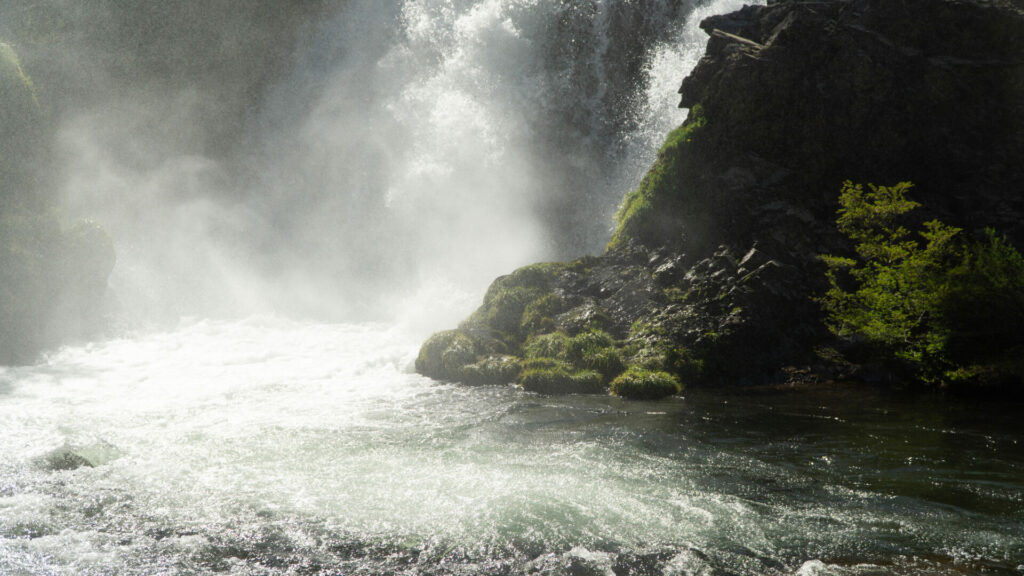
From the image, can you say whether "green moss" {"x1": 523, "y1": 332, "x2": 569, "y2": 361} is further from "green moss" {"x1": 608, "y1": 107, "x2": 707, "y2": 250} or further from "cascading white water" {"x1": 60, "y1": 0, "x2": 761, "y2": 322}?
"cascading white water" {"x1": 60, "y1": 0, "x2": 761, "y2": 322}

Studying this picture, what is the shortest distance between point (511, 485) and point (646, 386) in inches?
316

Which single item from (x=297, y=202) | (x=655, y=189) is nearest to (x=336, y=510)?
(x=655, y=189)

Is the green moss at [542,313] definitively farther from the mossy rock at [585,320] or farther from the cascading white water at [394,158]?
the cascading white water at [394,158]

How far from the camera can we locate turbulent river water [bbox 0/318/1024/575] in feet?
24.9

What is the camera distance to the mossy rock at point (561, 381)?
1812 cm

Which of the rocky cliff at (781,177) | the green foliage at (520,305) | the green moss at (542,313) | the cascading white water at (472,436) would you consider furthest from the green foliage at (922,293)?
the green foliage at (520,305)

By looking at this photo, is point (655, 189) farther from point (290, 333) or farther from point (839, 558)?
point (290, 333)

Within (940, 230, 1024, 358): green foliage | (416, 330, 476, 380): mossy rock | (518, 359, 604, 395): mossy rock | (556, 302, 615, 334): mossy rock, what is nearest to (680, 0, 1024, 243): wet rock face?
(940, 230, 1024, 358): green foliage

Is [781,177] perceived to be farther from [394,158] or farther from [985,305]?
[394,158]

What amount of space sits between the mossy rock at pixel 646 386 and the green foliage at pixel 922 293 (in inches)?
207

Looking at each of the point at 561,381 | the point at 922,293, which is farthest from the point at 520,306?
the point at 922,293

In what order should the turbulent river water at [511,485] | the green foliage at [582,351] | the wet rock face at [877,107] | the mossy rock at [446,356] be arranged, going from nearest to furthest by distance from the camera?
the turbulent river water at [511,485] < the green foliage at [582,351] < the wet rock face at [877,107] < the mossy rock at [446,356]

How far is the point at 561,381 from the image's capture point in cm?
1828

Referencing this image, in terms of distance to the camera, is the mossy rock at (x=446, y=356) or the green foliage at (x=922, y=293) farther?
the mossy rock at (x=446, y=356)
